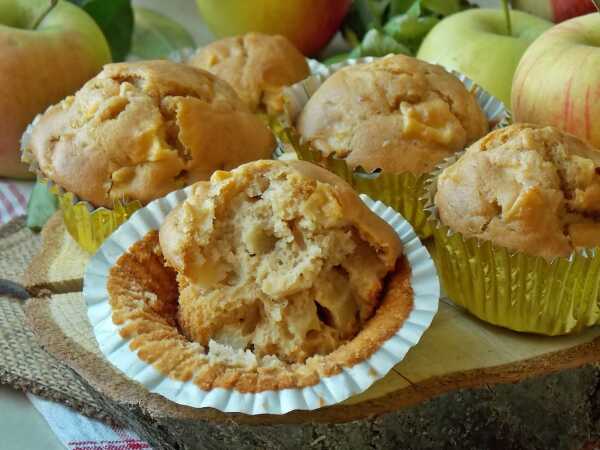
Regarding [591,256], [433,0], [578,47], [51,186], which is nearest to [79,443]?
[51,186]

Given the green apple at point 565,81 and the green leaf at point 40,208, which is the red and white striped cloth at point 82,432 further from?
the green apple at point 565,81

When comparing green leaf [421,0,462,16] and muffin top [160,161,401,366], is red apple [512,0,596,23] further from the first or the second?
muffin top [160,161,401,366]

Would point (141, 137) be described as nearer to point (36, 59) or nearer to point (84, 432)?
point (84, 432)

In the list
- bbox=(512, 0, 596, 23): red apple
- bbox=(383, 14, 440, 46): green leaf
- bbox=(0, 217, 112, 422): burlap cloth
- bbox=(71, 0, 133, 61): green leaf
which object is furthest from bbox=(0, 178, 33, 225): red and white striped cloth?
bbox=(512, 0, 596, 23): red apple

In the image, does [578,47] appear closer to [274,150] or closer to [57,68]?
[274,150]

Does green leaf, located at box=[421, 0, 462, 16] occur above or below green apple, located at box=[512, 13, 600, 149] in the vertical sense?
below
